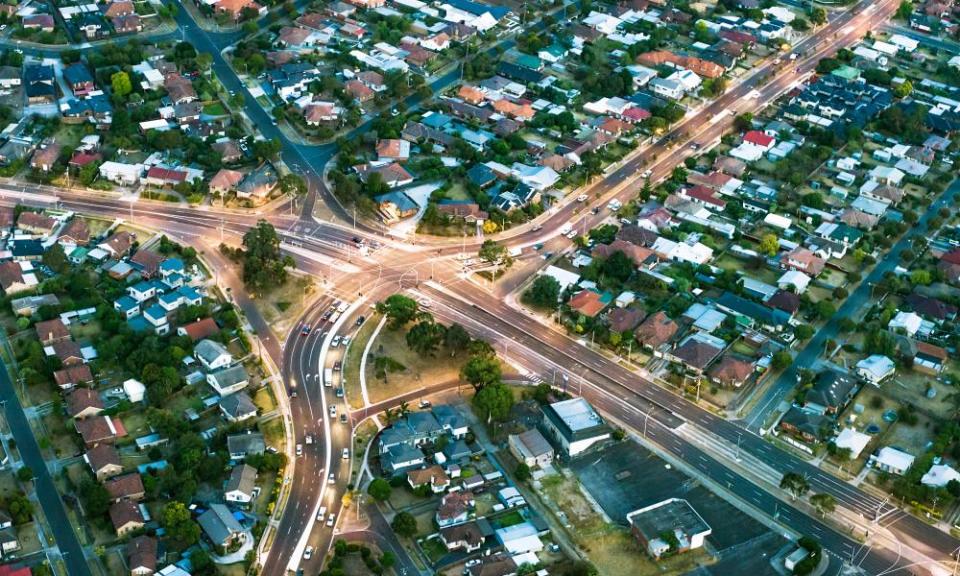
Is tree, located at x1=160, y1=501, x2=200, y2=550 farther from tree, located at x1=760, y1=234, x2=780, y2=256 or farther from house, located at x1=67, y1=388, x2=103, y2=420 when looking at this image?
tree, located at x1=760, y1=234, x2=780, y2=256

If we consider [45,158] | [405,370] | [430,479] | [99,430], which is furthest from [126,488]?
[45,158]

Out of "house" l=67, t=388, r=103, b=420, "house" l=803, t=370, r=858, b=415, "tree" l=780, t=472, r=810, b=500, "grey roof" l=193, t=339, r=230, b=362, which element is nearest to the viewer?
"tree" l=780, t=472, r=810, b=500

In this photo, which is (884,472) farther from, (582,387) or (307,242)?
(307,242)

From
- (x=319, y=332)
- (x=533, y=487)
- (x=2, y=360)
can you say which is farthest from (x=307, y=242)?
(x=533, y=487)

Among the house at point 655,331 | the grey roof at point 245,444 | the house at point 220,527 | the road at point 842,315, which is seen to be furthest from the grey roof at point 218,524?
the road at point 842,315

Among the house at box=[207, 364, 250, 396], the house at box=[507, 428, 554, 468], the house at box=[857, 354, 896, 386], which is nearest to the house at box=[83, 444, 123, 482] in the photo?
the house at box=[207, 364, 250, 396]

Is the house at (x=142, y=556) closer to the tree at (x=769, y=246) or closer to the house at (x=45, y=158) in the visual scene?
the house at (x=45, y=158)
